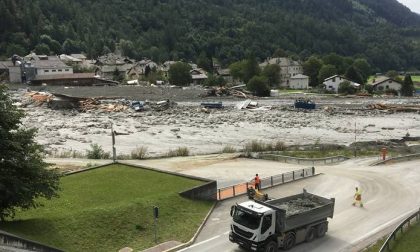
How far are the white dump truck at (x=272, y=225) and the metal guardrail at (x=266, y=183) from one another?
249 inches

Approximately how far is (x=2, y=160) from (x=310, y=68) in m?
119

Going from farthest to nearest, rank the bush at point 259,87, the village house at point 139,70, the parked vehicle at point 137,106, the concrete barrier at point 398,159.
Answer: the village house at point 139,70, the bush at point 259,87, the parked vehicle at point 137,106, the concrete barrier at point 398,159

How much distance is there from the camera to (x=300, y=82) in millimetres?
119938

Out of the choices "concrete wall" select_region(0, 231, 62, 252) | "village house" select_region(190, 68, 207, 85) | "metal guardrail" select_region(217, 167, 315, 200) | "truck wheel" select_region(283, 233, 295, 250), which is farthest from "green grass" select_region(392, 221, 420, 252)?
"village house" select_region(190, 68, 207, 85)

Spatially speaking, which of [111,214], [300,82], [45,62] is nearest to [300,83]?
[300,82]

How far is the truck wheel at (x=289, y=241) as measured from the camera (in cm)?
1817

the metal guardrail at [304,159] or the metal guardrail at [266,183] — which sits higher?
the metal guardrail at [266,183]

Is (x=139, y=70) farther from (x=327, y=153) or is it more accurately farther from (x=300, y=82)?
(x=327, y=153)

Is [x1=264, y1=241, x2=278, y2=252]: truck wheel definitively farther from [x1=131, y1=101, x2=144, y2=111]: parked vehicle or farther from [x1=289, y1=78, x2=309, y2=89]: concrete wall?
[x1=289, y1=78, x2=309, y2=89]: concrete wall

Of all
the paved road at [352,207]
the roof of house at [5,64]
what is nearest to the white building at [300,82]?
the roof of house at [5,64]

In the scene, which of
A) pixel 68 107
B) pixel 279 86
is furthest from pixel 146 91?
pixel 279 86

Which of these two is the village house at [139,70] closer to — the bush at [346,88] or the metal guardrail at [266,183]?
the bush at [346,88]

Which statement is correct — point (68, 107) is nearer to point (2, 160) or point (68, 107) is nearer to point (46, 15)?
point (2, 160)

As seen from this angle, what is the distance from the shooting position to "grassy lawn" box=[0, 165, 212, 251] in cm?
1750
